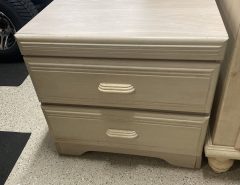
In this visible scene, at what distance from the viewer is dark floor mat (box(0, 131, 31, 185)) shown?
834mm

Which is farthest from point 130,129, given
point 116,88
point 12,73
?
point 12,73

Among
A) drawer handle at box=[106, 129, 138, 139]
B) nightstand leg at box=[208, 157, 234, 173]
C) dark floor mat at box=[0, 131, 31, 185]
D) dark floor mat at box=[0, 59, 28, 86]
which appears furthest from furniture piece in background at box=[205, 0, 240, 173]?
dark floor mat at box=[0, 59, 28, 86]

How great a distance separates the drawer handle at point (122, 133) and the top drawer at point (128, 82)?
0.10 meters

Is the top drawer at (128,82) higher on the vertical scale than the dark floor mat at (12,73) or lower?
higher

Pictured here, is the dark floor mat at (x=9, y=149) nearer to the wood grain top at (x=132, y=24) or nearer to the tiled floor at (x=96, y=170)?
the tiled floor at (x=96, y=170)

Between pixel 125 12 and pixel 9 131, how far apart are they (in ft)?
2.20

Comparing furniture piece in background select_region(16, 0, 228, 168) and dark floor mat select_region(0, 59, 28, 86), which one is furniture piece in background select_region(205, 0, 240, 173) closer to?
furniture piece in background select_region(16, 0, 228, 168)

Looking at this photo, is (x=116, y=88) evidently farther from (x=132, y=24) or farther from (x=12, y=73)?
(x=12, y=73)

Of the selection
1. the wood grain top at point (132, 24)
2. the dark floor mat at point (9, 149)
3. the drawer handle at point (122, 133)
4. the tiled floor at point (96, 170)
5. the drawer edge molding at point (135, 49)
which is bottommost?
the tiled floor at point (96, 170)

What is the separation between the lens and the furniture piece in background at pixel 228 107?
0.56 metres

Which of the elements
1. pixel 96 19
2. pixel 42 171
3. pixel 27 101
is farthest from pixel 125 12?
pixel 27 101

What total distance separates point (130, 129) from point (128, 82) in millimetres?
170

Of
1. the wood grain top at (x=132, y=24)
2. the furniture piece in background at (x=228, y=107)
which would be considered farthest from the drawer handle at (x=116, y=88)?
the furniture piece in background at (x=228, y=107)

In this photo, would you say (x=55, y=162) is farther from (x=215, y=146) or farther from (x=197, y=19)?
(x=197, y=19)
